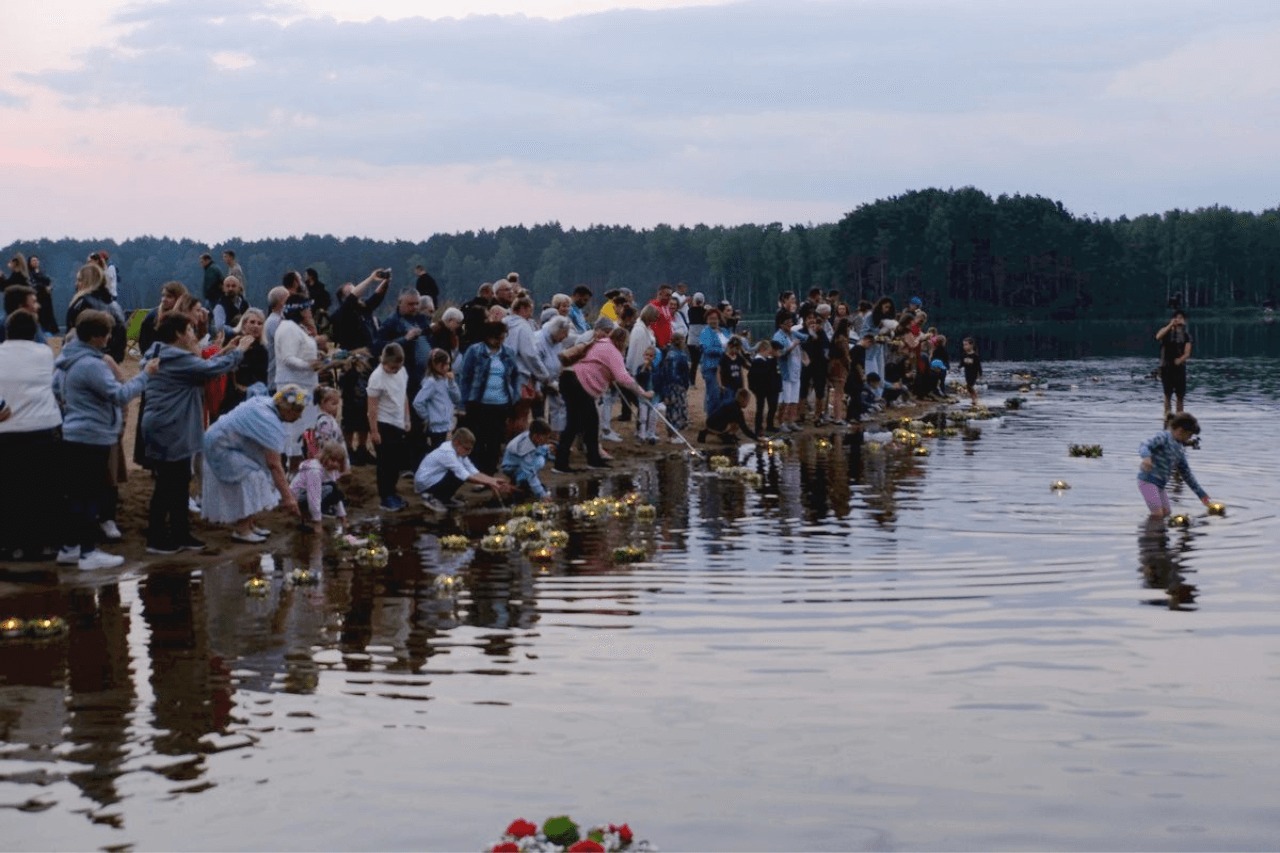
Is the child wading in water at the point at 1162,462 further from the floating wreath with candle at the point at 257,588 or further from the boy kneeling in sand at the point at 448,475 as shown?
the floating wreath with candle at the point at 257,588

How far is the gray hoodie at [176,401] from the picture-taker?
14688mm

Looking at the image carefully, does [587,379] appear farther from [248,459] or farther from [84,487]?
[84,487]

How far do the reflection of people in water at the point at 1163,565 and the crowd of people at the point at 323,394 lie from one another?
729cm

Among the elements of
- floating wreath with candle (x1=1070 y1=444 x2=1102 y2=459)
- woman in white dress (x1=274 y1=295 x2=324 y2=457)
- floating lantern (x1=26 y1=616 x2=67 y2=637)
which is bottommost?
floating lantern (x1=26 y1=616 x2=67 y2=637)

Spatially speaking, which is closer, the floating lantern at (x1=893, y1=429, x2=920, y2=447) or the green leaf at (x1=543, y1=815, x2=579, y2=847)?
the green leaf at (x1=543, y1=815, x2=579, y2=847)

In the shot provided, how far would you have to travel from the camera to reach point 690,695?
995 centimetres

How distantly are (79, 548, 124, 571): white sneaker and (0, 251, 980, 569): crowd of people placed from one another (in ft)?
0.09

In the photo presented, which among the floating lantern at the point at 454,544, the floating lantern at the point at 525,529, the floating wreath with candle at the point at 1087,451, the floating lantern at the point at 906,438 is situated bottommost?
the floating lantern at the point at 454,544

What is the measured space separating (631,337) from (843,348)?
6.06 meters

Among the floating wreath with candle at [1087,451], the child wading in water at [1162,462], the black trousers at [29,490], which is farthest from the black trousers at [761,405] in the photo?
the black trousers at [29,490]

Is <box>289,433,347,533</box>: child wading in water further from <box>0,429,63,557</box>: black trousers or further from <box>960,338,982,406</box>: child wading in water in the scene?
<box>960,338,982,406</box>: child wading in water

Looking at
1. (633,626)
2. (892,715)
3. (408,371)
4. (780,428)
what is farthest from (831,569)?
(780,428)

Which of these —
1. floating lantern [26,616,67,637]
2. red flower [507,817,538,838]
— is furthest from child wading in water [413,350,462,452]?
red flower [507,817,538,838]

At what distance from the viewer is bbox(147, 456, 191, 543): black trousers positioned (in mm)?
14930
